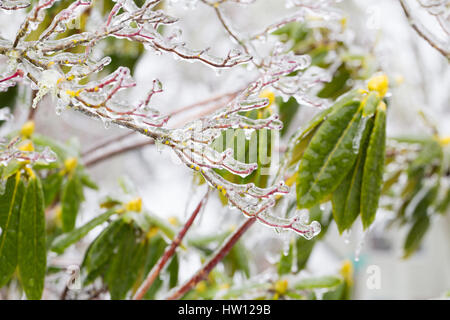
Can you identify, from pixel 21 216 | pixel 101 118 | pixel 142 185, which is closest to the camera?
pixel 101 118

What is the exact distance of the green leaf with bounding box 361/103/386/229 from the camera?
440mm

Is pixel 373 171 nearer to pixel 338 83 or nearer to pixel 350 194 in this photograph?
pixel 350 194

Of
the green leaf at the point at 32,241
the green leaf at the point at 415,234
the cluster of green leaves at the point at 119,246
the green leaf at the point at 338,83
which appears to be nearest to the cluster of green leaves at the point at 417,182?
the green leaf at the point at 415,234

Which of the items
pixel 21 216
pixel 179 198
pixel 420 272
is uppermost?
pixel 21 216

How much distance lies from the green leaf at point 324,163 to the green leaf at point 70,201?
374mm

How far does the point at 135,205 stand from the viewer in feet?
1.93

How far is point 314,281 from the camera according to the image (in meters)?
0.58

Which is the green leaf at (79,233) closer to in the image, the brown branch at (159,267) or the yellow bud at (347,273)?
the brown branch at (159,267)

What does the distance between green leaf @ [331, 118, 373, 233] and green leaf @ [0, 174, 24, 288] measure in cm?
32

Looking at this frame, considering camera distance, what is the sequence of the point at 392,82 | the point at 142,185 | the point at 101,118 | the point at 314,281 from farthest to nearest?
the point at 142,185 < the point at 392,82 < the point at 314,281 < the point at 101,118

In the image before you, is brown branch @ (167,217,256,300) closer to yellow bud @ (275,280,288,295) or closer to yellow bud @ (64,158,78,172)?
yellow bud @ (275,280,288,295)
